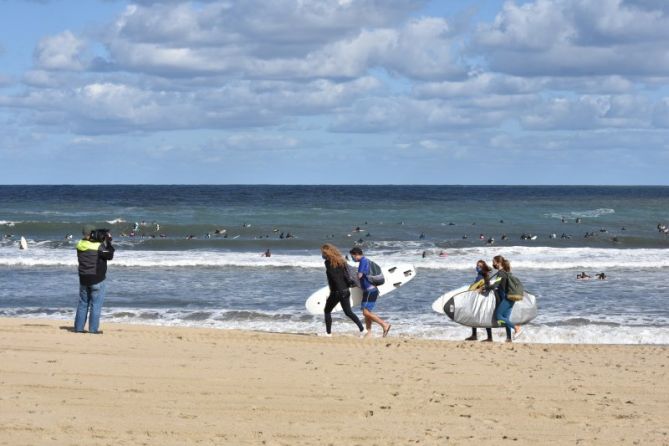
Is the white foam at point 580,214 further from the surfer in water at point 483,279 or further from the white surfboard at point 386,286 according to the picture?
the surfer in water at point 483,279

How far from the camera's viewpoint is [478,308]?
14.4m

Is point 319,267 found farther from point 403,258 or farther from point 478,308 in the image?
point 478,308

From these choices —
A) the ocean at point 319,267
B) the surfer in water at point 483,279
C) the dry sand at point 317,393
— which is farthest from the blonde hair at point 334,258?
the ocean at point 319,267

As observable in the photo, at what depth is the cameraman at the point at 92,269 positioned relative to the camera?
12.8 metres

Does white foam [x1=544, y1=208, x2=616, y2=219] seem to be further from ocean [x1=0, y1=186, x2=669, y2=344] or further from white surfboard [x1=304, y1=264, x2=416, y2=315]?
white surfboard [x1=304, y1=264, x2=416, y2=315]

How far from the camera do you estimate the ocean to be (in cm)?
1717

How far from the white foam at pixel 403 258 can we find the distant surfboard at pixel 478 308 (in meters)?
12.6

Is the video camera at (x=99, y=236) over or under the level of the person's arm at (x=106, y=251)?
over

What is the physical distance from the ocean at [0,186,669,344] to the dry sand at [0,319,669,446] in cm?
378

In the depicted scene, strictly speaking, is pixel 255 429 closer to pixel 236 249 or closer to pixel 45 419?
pixel 45 419

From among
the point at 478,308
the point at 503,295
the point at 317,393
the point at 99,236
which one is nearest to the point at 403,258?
the point at 478,308

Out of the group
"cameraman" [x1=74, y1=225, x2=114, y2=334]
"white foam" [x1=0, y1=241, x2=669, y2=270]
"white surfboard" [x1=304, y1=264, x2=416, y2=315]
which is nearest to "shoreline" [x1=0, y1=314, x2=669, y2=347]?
"white surfboard" [x1=304, y1=264, x2=416, y2=315]

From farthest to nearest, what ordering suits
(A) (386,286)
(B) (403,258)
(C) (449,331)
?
(B) (403,258)
(A) (386,286)
(C) (449,331)

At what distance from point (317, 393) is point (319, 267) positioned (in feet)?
61.0
